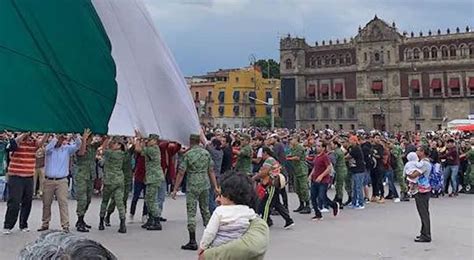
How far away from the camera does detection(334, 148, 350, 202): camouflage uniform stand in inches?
517

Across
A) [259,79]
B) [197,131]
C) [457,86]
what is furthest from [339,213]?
[259,79]

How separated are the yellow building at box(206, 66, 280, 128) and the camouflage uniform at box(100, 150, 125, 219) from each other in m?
73.7

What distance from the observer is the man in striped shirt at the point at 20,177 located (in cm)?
920

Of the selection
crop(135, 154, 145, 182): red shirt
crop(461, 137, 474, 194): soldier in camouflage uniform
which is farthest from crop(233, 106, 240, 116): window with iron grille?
crop(135, 154, 145, 182): red shirt

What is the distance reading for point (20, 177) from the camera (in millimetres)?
9242

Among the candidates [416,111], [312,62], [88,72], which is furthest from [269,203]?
[312,62]

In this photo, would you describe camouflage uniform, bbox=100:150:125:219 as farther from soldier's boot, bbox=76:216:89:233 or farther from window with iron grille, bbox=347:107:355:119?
window with iron grille, bbox=347:107:355:119

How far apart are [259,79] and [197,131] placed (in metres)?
82.2

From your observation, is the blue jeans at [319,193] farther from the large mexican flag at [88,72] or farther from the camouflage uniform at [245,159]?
the large mexican flag at [88,72]

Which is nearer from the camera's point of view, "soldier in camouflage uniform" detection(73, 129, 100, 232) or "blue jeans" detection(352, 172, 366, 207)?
"soldier in camouflage uniform" detection(73, 129, 100, 232)

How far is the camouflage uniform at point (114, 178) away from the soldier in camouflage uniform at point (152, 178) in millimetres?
473

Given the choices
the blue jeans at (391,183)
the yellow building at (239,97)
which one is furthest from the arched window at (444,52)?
the blue jeans at (391,183)

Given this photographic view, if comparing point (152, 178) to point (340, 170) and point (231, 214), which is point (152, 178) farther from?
point (231, 214)

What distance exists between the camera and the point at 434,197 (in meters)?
16.2
